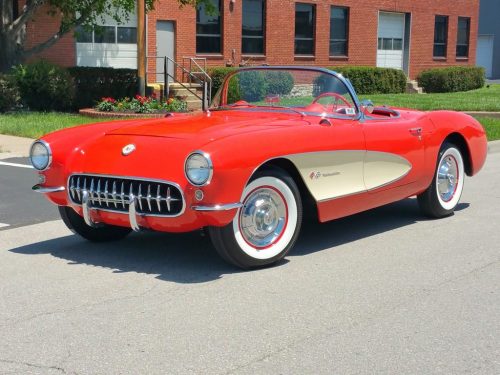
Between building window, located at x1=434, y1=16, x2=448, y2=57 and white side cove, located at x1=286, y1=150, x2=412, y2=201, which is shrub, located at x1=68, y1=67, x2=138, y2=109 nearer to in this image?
white side cove, located at x1=286, y1=150, x2=412, y2=201

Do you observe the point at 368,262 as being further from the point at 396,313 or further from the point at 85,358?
the point at 85,358

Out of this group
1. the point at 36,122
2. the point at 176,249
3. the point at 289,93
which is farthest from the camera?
Answer: the point at 36,122

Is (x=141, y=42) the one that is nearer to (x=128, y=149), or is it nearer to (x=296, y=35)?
(x=296, y=35)

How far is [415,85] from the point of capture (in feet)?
112

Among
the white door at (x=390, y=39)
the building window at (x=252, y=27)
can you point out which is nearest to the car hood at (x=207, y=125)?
the building window at (x=252, y=27)

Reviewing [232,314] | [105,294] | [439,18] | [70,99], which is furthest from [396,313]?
[439,18]

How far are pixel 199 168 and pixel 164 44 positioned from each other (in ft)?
69.6

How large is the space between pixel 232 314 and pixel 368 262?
5.31 ft

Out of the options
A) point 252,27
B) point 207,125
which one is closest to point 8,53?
point 252,27

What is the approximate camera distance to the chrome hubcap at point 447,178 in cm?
754

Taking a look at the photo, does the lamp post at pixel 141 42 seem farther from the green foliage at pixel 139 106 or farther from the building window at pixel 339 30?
the building window at pixel 339 30

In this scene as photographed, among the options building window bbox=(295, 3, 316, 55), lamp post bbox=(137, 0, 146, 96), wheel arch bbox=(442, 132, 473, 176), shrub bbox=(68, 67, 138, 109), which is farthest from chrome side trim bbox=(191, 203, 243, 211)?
building window bbox=(295, 3, 316, 55)

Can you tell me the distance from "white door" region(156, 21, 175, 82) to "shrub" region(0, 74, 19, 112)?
690 centimetres

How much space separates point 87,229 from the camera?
21.1ft
